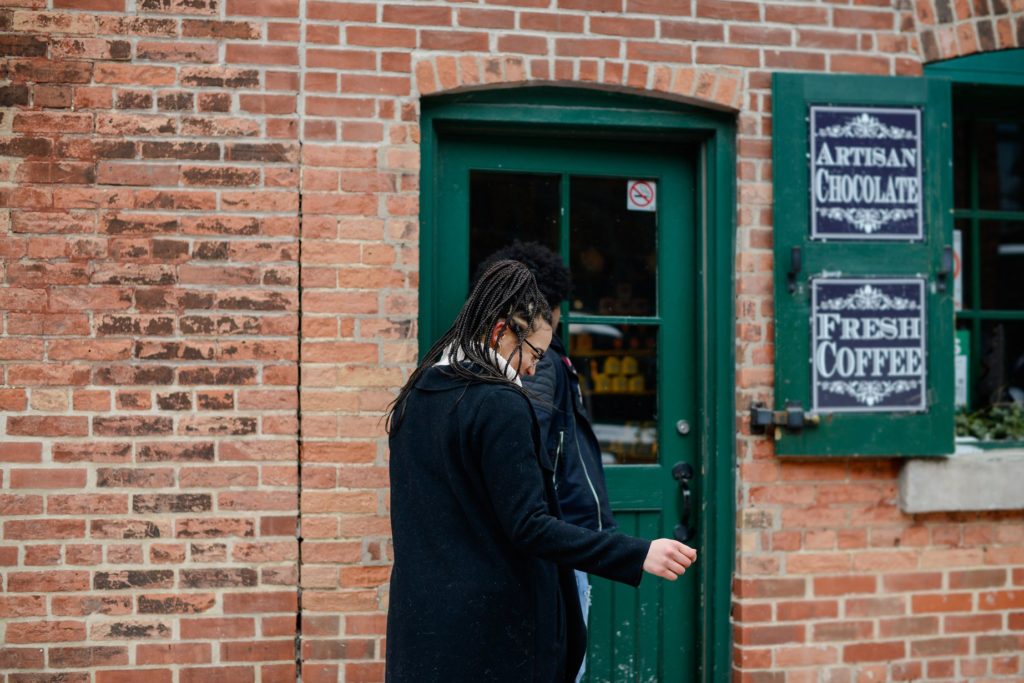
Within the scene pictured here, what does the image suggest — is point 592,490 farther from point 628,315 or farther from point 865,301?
point 865,301

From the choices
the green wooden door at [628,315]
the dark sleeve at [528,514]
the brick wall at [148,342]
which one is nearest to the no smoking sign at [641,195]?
the green wooden door at [628,315]

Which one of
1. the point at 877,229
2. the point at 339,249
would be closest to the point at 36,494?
the point at 339,249

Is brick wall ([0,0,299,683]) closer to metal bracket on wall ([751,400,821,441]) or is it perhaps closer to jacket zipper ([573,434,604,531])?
jacket zipper ([573,434,604,531])

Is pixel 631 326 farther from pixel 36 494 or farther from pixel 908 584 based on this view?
pixel 36 494

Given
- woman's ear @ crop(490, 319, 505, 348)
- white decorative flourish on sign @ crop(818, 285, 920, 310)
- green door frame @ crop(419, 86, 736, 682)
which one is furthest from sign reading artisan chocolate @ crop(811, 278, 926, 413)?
woman's ear @ crop(490, 319, 505, 348)

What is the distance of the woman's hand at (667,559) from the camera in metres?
2.30

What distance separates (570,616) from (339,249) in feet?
5.19

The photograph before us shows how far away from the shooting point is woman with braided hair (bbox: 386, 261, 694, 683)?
7.61 feet

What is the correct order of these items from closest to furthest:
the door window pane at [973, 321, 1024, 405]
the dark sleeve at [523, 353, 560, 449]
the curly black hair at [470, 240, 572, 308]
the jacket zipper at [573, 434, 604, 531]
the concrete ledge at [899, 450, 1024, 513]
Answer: the dark sleeve at [523, 353, 560, 449]
the jacket zipper at [573, 434, 604, 531]
the curly black hair at [470, 240, 572, 308]
the concrete ledge at [899, 450, 1024, 513]
the door window pane at [973, 321, 1024, 405]

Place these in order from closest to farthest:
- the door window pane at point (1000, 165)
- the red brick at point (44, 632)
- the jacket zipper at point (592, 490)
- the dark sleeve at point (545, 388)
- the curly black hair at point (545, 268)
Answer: the dark sleeve at point (545, 388) < the jacket zipper at point (592, 490) < the curly black hair at point (545, 268) < the red brick at point (44, 632) < the door window pane at point (1000, 165)

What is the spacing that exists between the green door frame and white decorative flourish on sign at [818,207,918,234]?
1.26 ft

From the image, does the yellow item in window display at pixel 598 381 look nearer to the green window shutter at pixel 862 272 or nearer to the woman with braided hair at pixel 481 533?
the green window shutter at pixel 862 272

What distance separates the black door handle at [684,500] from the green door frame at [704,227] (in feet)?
0.18

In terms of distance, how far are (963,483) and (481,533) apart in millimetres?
2308
